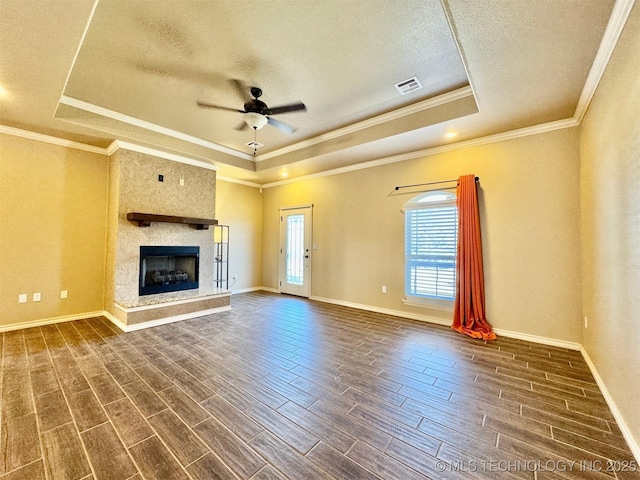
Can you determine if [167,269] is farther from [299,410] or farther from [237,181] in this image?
[299,410]

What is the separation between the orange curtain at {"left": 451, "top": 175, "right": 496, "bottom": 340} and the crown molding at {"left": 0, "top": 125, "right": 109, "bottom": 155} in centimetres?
608

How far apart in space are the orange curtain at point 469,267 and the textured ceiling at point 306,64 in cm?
92

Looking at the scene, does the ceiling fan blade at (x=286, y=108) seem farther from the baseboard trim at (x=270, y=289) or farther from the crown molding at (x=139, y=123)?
the baseboard trim at (x=270, y=289)

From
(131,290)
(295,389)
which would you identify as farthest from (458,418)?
(131,290)

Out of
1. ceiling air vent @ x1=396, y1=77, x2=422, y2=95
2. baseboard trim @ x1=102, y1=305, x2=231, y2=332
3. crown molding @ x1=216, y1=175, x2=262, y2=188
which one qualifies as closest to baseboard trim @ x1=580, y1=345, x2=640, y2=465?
ceiling air vent @ x1=396, y1=77, x2=422, y2=95

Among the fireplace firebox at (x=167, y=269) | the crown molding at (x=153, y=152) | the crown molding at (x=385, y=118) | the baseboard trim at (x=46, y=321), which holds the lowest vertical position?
the baseboard trim at (x=46, y=321)

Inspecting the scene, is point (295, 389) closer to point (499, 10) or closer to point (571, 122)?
point (499, 10)

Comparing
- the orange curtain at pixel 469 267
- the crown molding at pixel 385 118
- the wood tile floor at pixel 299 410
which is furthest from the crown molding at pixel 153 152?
the orange curtain at pixel 469 267

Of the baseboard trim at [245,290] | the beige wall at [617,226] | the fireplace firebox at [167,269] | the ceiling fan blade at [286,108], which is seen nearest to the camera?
the beige wall at [617,226]

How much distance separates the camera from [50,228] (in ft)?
13.3

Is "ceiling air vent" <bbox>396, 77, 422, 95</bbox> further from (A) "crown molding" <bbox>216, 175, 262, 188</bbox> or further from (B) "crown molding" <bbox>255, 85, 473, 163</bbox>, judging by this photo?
(A) "crown molding" <bbox>216, 175, 262, 188</bbox>

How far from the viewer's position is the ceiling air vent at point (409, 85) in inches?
118

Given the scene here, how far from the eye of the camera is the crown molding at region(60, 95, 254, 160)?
350 cm

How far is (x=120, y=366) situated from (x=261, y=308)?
8.37 ft
